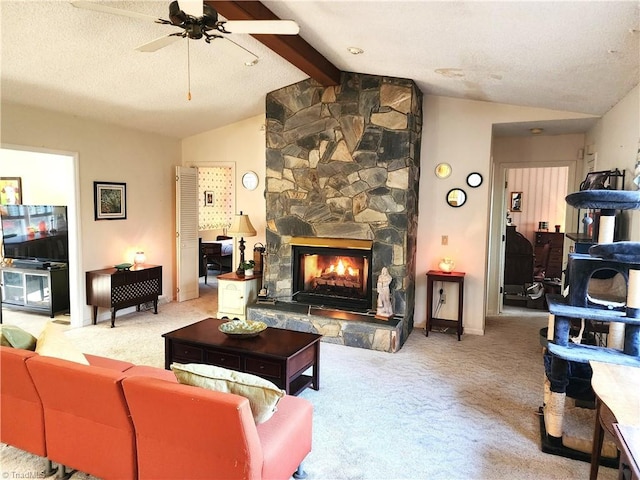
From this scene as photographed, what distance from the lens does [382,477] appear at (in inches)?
96.0

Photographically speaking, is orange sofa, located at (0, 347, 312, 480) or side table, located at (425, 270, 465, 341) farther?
side table, located at (425, 270, 465, 341)

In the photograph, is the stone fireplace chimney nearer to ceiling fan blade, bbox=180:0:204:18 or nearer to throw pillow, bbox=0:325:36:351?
ceiling fan blade, bbox=180:0:204:18

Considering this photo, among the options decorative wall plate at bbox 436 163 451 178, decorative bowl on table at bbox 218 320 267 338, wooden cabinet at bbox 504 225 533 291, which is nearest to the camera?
decorative bowl on table at bbox 218 320 267 338

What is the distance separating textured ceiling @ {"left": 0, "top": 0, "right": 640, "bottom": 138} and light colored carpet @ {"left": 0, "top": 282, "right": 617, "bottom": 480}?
265 centimetres

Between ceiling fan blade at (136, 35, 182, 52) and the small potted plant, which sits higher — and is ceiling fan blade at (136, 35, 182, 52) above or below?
above

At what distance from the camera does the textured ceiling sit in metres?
2.67

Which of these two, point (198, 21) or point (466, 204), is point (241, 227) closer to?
point (466, 204)

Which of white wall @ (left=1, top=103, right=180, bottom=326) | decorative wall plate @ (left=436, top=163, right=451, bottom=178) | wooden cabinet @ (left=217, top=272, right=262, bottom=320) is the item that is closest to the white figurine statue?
decorative wall plate @ (left=436, top=163, right=451, bottom=178)

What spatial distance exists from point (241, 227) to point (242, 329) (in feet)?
8.29

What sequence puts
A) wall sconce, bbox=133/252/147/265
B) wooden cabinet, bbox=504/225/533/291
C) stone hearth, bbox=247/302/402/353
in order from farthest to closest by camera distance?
1. wooden cabinet, bbox=504/225/533/291
2. wall sconce, bbox=133/252/147/265
3. stone hearth, bbox=247/302/402/353

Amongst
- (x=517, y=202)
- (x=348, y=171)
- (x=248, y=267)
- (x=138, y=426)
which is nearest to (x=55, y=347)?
(x=138, y=426)

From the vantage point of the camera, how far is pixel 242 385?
1937mm

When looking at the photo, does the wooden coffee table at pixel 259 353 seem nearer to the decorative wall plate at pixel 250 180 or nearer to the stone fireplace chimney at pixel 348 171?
the stone fireplace chimney at pixel 348 171

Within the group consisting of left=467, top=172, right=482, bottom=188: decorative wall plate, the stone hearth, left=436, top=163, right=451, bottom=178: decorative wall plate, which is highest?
left=436, top=163, right=451, bottom=178: decorative wall plate
